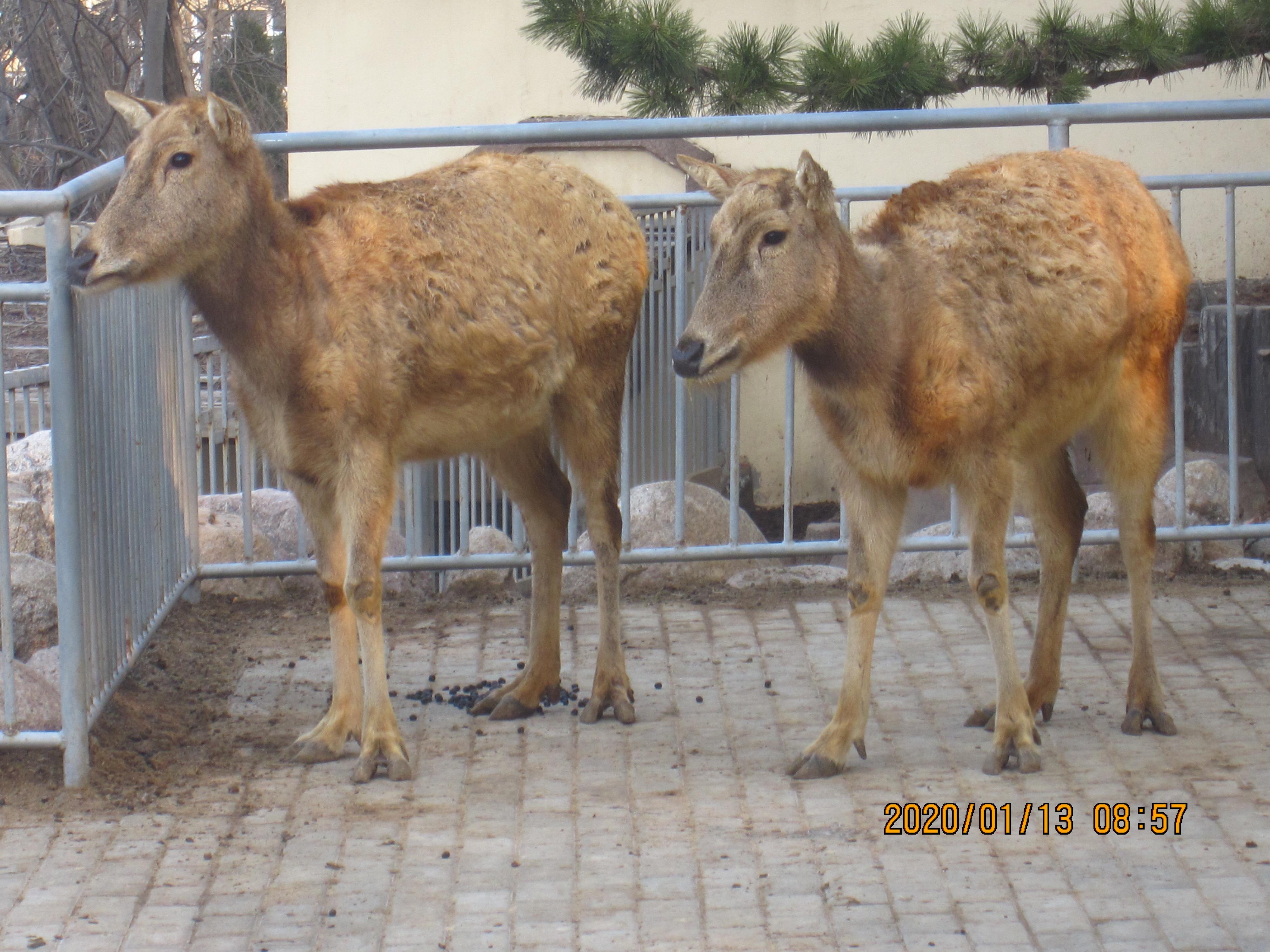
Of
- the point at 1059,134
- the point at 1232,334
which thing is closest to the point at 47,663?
the point at 1059,134

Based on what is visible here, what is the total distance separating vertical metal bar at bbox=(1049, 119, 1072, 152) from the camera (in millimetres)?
6859

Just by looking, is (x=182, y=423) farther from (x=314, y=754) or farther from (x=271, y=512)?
(x=314, y=754)

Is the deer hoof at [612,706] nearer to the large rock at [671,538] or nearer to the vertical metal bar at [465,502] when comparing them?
the vertical metal bar at [465,502]

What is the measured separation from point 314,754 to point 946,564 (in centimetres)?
389

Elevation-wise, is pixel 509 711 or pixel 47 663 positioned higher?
pixel 47 663

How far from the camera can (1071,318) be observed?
5.37 meters

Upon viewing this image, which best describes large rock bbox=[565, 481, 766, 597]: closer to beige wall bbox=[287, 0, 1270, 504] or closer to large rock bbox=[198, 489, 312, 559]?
large rock bbox=[198, 489, 312, 559]

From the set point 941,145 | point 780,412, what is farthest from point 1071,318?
point 941,145

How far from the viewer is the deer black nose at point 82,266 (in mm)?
4945

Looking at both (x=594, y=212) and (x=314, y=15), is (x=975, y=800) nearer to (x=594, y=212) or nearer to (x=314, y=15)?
(x=594, y=212)

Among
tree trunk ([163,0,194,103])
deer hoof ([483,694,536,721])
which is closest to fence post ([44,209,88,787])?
deer hoof ([483,694,536,721])

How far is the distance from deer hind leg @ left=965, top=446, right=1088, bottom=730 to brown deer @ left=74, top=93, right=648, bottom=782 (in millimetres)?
1607

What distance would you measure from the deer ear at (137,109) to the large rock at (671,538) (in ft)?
10.9

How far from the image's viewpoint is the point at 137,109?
213 inches
